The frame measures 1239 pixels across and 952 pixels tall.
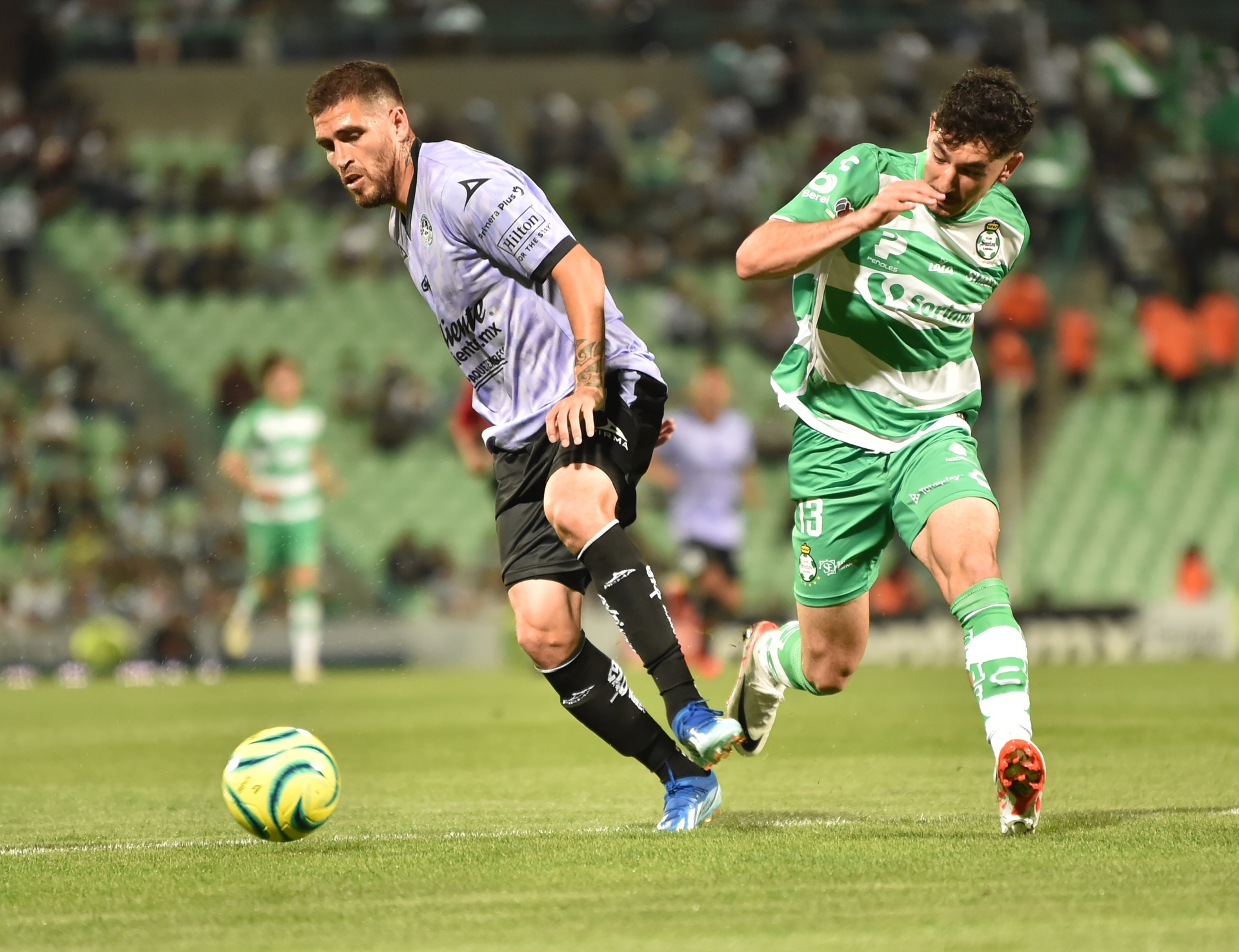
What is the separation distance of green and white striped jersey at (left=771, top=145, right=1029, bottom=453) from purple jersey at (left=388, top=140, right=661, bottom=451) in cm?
63

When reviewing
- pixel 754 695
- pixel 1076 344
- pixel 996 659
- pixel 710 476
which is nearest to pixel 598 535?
pixel 996 659

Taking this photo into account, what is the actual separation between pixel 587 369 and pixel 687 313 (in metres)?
15.2

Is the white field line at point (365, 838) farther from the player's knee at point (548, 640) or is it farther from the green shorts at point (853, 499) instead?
the green shorts at point (853, 499)

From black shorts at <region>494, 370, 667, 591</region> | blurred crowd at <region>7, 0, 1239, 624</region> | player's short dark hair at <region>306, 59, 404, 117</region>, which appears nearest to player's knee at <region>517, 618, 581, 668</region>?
black shorts at <region>494, 370, 667, 591</region>

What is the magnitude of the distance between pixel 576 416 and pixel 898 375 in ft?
3.80

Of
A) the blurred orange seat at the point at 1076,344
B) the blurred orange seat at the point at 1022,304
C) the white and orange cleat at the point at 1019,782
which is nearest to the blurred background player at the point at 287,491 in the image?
the blurred orange seat at the point at 1022,304

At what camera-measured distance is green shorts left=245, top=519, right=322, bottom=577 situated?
48.6ft

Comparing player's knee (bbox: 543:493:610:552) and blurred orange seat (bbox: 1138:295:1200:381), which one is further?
blurred orange seat (bbox: 1138:295:1200:381)

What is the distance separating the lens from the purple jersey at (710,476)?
1408 cm

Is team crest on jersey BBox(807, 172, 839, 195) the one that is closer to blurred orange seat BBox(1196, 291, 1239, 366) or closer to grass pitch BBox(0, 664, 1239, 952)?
grass pitch BBox(0, 664, 1239, 952)

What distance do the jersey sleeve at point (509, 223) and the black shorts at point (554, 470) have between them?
0.44 metres

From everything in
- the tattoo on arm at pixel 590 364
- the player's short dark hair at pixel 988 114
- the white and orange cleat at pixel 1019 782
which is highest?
the player's short dark hair at pixel 988 114

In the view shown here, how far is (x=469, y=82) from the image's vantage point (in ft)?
75.6

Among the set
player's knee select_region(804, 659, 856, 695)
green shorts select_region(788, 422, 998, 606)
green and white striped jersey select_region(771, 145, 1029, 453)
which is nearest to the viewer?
green shorts select_region(788, 422, 998, 606)
